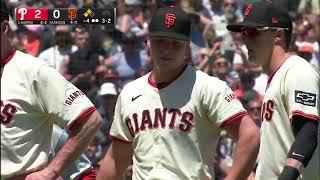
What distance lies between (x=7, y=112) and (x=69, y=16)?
5.50ft

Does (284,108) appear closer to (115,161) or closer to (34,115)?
(115,161)

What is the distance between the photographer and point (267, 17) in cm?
582

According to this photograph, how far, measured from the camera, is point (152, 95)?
5660 mm

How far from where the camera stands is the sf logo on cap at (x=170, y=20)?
5.66m

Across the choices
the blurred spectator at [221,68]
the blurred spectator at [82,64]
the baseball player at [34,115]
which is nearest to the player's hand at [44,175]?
the baseball player at [34,115]

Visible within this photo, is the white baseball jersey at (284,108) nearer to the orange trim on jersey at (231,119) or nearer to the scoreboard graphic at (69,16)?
the orange trim on jersey at (231,119)

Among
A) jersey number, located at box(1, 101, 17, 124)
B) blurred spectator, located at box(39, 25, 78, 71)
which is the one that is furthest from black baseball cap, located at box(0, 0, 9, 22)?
blurred spectator, located at box(39, 25, 78, 71)

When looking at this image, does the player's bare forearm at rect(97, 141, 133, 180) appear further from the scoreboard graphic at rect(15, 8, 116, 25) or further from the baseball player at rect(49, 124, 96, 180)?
the scoreboard graphic at rect(15, 8, 116, 25)

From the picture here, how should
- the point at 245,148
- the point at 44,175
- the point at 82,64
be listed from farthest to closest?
1. the point at 82,64
2. the point at 245,148
3. the point at 44,175

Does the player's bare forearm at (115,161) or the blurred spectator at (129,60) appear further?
the blurred spectator at (129,60)

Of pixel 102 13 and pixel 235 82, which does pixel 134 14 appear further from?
pixel 102 13

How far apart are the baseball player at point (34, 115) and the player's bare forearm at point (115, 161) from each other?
58 centimetres

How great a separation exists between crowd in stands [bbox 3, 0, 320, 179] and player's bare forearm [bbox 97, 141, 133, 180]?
4264 millimetres

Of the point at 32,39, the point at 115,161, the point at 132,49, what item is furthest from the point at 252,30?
the point at 32,39
